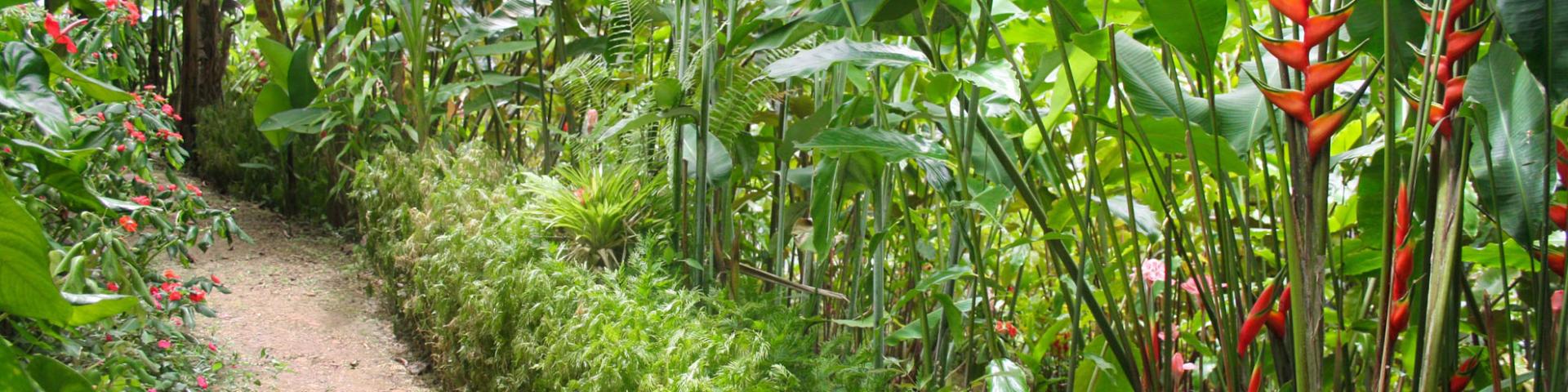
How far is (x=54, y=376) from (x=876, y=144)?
0.72 m

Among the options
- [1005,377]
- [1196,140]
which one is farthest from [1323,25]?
[1005,377]

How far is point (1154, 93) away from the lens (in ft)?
2.58

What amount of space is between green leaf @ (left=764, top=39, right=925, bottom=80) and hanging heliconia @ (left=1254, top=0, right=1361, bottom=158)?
0.34 meters

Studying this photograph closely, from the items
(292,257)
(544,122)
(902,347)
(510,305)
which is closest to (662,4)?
(544,122)

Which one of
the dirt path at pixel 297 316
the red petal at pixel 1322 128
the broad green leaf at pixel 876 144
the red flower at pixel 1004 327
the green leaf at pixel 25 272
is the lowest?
the dirt path at pixel 297 316

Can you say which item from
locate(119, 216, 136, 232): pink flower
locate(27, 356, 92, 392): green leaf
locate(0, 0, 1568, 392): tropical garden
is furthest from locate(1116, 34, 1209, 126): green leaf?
locate(119, 216, 136, 232): pink flower

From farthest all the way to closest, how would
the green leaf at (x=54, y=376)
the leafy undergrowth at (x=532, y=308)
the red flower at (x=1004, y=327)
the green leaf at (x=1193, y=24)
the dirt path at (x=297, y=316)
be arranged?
the dirt path at (x=297, y=316)
the red flower at (x=1004, y=327)
the leafy undergrowth at (x=532, y=308)
the green leaf at (x=54, y=376)
the green leaf at (x=1193, y=24)

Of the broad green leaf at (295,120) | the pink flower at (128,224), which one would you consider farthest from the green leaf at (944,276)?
the broad green leaf at (295,120)

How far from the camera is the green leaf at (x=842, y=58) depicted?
86 cm

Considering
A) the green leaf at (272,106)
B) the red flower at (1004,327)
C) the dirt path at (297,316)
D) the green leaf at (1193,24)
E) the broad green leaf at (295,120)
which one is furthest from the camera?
the green leaf at (272,106)

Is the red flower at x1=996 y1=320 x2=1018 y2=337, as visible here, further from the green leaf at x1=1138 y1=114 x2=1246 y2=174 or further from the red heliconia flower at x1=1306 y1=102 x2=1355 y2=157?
the red heliconia flower at x1=1306 y1=102 x2=1355 y2=157

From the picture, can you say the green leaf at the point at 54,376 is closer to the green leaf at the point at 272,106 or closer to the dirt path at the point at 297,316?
the dirt path at the point at 297,316

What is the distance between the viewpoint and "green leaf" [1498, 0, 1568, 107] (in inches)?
23.1

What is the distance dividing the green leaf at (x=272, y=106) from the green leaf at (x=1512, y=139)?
2.61 meters
